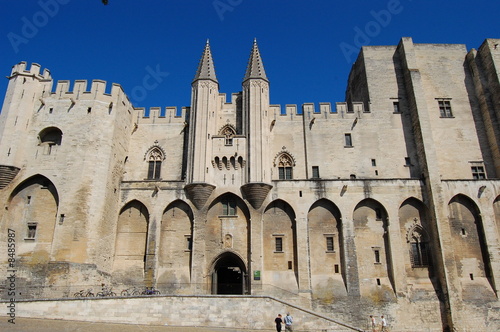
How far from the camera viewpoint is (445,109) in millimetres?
27391

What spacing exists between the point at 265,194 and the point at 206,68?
32.8 feet

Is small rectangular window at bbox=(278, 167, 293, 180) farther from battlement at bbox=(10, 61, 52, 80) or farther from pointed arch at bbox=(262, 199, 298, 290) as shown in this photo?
battlement at bbox=(10, 61, 52, 80)

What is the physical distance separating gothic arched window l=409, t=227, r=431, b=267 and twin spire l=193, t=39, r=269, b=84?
13.8m

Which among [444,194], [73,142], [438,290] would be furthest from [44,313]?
[444,194]

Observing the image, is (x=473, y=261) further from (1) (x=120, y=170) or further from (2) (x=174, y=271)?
(1) (x=120, y=170)

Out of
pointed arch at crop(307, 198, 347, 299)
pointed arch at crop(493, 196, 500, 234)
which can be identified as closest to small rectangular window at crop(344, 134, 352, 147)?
pointed arch at crop(307, 198, 347, 299)

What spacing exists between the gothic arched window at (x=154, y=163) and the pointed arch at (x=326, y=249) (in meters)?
10.4

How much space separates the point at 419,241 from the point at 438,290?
2854 mm

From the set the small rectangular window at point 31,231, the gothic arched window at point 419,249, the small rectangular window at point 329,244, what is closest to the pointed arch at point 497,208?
the gothic arched window at point 419,249

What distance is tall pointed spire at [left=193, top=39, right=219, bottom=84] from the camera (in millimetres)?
26748

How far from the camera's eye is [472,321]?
2081cm

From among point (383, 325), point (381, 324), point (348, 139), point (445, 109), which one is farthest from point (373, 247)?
point (445, 109)

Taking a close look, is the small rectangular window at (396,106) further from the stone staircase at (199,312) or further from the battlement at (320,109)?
the stone staircase at (199,312)

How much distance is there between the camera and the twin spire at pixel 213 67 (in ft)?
87.9
